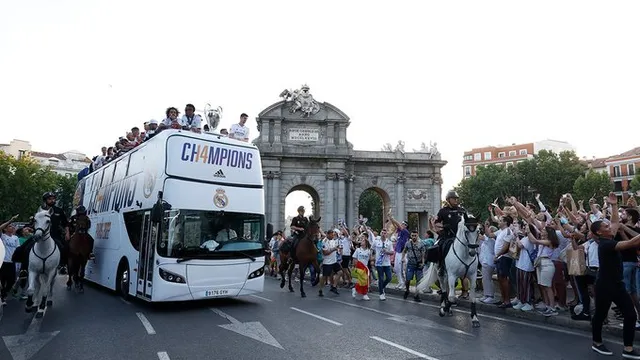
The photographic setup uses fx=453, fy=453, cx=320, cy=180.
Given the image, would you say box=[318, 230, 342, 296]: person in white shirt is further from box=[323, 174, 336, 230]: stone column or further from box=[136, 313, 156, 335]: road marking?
box=[323, 174, 336, 230]: stone column

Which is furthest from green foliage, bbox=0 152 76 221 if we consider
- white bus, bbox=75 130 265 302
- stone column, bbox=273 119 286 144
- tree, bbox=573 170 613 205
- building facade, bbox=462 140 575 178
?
building facade, bbox=462 140 575 178

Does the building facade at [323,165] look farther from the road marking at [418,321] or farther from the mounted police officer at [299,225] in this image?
the road marking at [418,321]

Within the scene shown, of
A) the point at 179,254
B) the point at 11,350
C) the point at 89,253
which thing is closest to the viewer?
the point at 11,350

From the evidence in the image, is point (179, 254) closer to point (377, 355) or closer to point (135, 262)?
point (135, 262)

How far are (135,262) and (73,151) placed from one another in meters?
113

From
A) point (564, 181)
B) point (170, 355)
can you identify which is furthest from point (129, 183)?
point (564, 181)

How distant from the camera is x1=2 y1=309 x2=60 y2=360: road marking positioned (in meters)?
7.07

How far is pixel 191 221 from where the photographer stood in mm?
10695

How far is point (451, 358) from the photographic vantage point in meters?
6.78

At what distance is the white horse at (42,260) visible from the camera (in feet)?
32.7

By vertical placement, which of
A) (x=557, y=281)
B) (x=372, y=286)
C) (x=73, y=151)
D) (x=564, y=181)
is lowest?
(x=372, y=286)

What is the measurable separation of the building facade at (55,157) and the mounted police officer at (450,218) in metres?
90.6

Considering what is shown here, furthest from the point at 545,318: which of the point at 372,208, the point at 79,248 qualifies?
the point at 372,208

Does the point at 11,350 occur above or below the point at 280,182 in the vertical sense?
below
